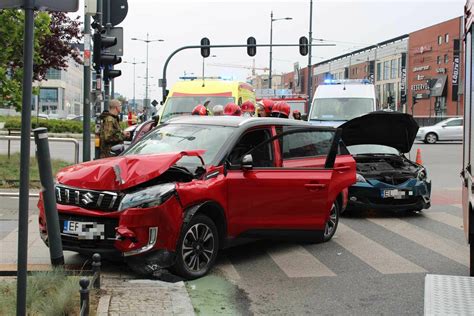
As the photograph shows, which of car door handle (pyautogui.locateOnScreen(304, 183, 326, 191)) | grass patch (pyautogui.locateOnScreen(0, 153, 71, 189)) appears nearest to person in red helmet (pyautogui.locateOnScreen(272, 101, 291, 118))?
grass patch (pyautogui.locateOnScreen(0, 153, 71, 189))

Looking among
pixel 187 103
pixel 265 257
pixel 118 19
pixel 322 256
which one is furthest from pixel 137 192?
pixel 187 103

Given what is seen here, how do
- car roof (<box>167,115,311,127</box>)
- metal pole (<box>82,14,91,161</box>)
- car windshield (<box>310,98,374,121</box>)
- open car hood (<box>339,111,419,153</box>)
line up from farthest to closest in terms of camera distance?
1. car windshield (<box>310,98,374,121</box>)
2. metal pole (<box>82,14,91,161</box>)
3. open car hood (<box>339,111,419,153</box>)
4. car roof (<box>167,115,311,127</box>)

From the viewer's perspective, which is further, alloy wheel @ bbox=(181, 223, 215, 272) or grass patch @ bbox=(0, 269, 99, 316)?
alloy wheel @ bbox=(181, 223, 215, 272)

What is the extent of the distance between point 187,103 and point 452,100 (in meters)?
58.1

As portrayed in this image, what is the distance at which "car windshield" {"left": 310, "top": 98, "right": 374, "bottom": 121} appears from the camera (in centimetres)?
1941

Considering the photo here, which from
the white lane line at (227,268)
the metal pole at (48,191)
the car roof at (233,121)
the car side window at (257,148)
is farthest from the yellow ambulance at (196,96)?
the metal pole at (48,191)

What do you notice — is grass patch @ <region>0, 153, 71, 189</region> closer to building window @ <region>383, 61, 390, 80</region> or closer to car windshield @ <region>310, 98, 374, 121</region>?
car windshield @ <region>310, 98, 374, 121</region>

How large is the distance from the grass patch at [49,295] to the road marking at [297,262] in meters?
2.38

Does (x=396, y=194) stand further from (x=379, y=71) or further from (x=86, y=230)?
(x=379, y=71)

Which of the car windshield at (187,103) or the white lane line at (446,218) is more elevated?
the car windshield at (187,103)

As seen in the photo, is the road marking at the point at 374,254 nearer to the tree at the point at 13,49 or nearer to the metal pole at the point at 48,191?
the metal pole at the point at 48,191

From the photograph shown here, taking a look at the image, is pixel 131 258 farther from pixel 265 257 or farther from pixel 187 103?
pixel 187 103

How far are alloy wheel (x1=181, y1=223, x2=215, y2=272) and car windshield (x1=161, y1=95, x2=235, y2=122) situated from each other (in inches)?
376

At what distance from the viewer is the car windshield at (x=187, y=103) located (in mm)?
15469
